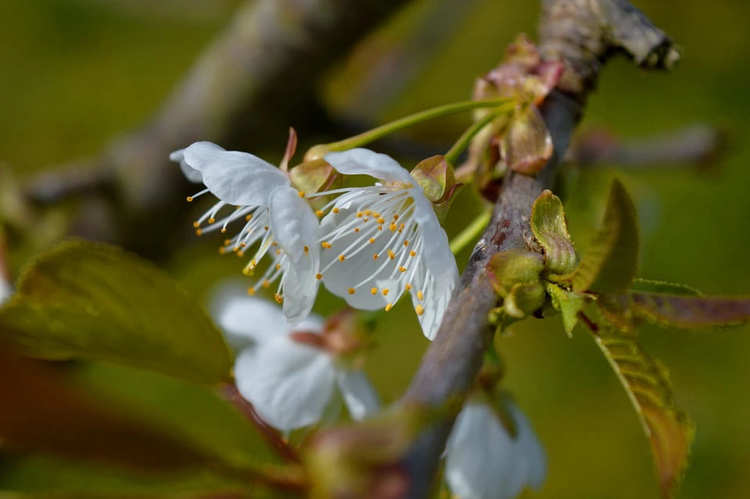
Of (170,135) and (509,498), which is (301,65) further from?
(509,498)

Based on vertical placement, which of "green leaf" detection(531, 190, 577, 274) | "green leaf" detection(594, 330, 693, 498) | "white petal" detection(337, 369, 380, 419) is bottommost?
"white petal" detection(337, 369, 380, 419)

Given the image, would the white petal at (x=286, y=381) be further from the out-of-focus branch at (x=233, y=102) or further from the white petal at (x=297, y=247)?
the out-of-focus branch at (x=233, y=102)

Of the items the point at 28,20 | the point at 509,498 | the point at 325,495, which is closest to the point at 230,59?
the point at 509,498

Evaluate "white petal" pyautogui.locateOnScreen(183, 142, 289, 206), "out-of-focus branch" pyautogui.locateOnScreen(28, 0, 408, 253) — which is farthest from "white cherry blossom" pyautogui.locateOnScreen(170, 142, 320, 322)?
"out-of-focus branch" pyautogui.locateOnScreen(28, 0, 408, 253)

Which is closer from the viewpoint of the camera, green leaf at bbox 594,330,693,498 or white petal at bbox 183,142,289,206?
green leaf at bbox 594,330,693,498

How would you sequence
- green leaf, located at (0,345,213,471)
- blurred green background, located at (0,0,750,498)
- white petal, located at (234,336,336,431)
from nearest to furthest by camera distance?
green leaf, located at (0,345,213,471) → white petal, located at (234,336,336,431) → blurred green background, located at (0,0,750,498)

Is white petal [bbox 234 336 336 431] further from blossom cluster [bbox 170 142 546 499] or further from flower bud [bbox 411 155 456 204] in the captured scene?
flower bud [bbox 411 155 456 204]

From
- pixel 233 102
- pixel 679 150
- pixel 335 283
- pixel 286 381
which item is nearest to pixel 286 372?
pixel 286 381
